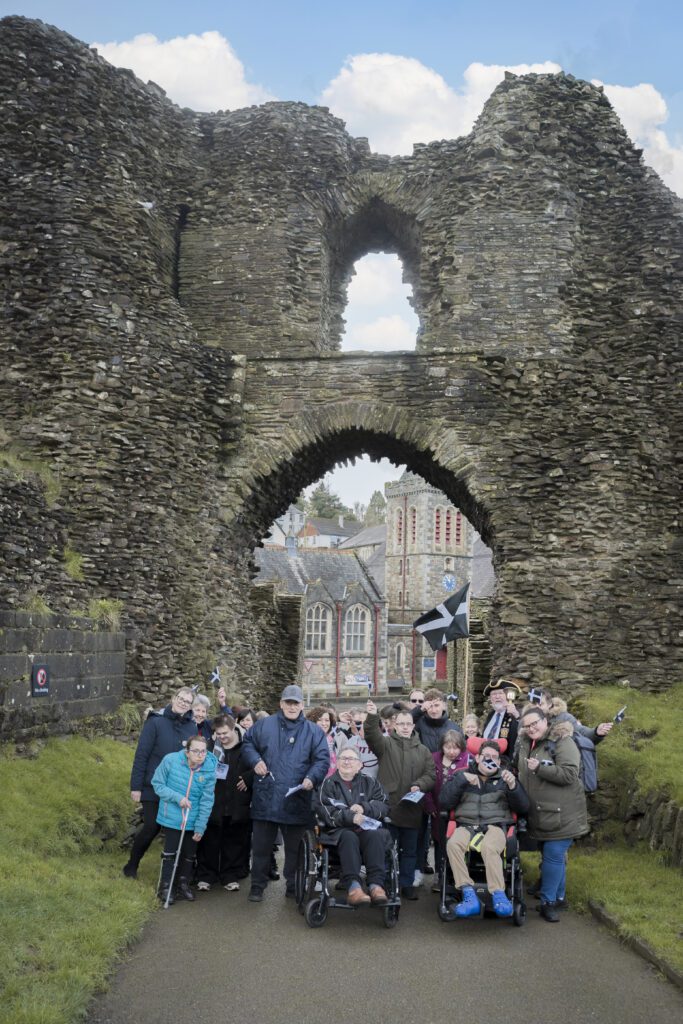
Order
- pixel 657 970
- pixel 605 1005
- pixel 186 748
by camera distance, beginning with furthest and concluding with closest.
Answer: pixel 186 748 < pixel 657 970 < pixel 605 1005

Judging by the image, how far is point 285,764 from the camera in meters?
8.54

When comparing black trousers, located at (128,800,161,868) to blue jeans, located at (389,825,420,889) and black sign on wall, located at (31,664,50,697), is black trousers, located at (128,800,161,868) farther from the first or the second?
black sign on wall, located at (31,664,50,697)

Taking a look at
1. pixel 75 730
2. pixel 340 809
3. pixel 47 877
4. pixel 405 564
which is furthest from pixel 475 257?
pixel 405 564

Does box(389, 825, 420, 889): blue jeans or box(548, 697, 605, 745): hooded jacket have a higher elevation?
box(548, 697, 605, 745): hooded jacket

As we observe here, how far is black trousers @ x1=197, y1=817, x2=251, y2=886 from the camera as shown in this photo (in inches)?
357

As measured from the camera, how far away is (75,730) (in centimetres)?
1191

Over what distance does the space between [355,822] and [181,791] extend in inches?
66.3

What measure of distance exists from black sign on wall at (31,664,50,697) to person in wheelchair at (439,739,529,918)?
17.5 feet

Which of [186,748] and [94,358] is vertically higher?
[94,358]

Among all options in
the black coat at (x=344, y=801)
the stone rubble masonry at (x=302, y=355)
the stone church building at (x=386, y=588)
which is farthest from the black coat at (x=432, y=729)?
the stone church building at (x=386, y=588)

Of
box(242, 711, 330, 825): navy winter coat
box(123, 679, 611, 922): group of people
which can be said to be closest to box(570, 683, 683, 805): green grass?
box(123, 679, 611, 922): group of people

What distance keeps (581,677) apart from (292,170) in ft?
37.2

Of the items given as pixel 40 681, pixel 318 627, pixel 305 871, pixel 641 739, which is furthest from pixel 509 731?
pixel 318 627

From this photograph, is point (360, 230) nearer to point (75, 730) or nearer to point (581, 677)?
point (581, 677)
